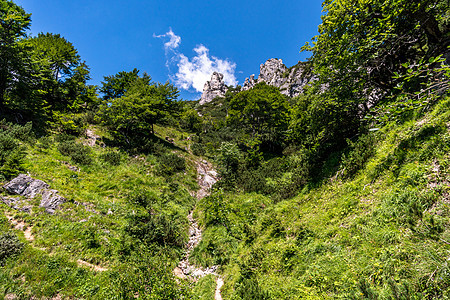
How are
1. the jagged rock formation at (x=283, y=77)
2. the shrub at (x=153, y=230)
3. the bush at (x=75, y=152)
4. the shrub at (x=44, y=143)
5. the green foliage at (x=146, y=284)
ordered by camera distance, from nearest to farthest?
the green foliage at (x=146, y=284) < the shrub at (x=153, y=230) < the shrub at (x=44, y=143) < the bush at (x=75, y=152) < the jagged rock formation at (x=283, y=77)

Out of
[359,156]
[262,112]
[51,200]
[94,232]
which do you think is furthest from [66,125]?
[359,156]

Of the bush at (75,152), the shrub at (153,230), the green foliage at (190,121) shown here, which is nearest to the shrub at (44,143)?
the bush at (75,152)

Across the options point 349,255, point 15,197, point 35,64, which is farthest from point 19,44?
point 349,255

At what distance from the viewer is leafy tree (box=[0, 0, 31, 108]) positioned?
470 inches

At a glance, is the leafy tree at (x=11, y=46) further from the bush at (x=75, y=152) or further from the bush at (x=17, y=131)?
the bush at (x=75, y=152)

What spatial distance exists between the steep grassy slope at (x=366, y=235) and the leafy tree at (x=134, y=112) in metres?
14.4

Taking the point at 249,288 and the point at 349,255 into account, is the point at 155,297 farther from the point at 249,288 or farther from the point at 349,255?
the point at 349,255

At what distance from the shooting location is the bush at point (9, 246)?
5.29 m

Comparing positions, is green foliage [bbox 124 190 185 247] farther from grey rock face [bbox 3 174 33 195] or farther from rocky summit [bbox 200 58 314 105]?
rocky summit [bbox 200 58 314 105]

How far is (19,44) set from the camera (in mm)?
12234

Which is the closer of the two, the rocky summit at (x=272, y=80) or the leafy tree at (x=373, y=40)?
the leafy tree at (x=373, y=40)

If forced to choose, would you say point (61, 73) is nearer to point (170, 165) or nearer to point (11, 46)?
point (11, 46)

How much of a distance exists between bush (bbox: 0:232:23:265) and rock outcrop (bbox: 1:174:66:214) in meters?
1.86

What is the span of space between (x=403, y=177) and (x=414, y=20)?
5744mm
